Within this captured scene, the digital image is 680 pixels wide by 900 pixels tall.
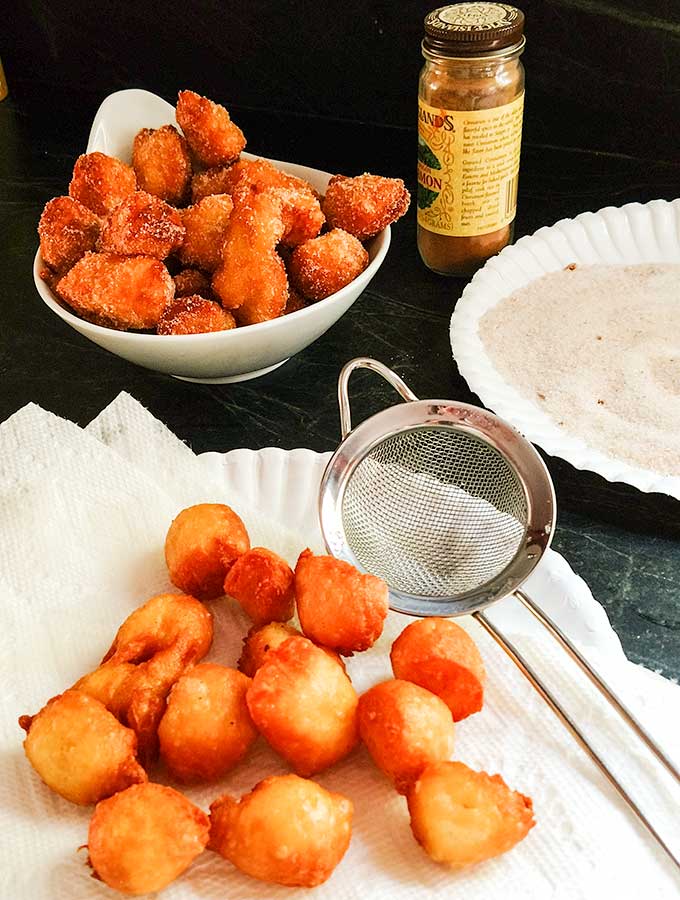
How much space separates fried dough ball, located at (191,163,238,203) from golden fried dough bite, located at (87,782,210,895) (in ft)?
2.20

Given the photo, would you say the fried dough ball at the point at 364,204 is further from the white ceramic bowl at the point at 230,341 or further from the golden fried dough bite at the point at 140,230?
the golden fried dough bite at the point at 140,230

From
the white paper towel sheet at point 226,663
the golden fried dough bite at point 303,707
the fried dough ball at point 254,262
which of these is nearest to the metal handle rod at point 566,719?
the white paper towel sheet at point 226,663

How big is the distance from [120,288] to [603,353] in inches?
20.2

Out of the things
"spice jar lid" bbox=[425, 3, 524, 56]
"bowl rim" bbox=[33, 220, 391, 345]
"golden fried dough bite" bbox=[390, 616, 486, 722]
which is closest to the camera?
"golden fried dough bite" bbox=[390, 616, 486, 722]

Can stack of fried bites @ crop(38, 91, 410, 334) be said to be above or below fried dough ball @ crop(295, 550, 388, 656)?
above

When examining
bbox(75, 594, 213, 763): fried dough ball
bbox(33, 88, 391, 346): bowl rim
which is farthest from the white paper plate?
bbox(75, 594, 213, 763): fried dough ball

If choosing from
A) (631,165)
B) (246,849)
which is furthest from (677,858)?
(631,165)

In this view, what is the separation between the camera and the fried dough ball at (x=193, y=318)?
2.99 ft

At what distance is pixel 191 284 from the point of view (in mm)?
975

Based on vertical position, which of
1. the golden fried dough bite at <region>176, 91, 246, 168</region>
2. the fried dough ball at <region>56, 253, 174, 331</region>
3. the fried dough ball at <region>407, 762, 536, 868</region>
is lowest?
the fried dough ball at <region>407, 762, 536, 868</region>

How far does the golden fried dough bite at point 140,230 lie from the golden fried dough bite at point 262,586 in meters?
0.34

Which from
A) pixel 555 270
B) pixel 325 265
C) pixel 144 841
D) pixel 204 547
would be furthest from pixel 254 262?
pixel 144 841

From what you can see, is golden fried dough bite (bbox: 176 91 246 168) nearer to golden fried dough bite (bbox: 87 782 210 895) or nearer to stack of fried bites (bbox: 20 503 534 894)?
Result: stack of fried bites (bbox: 20 503 534 894)

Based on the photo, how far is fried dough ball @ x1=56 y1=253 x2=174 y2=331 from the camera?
2.98ft
